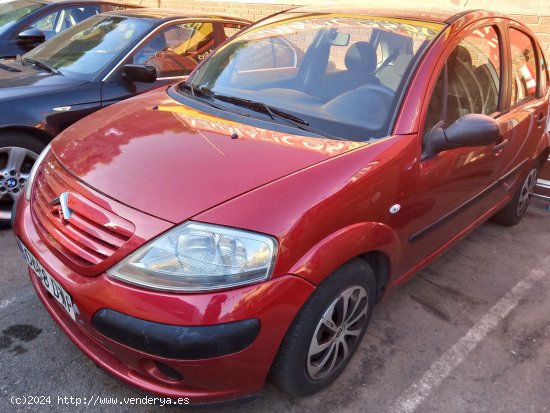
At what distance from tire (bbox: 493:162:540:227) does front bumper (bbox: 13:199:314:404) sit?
2.74 meters

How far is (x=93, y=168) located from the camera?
6.56ft

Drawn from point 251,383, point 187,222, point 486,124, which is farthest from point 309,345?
point 486,124

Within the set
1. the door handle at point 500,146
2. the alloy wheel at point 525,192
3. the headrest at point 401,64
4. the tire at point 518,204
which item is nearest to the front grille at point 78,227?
the headrest at point 401,64

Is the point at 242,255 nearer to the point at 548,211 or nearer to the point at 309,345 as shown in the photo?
the point at 309,345

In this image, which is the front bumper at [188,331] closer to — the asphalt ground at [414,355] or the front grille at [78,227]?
the front grille at [78,227]

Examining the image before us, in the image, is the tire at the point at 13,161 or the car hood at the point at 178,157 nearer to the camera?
the car hood at the point at 178,157

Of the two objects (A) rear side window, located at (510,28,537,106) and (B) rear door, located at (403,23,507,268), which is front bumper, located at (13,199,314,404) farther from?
(A) rear side window, located at (510,28,537,106)

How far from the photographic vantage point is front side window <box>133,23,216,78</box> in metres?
3.99

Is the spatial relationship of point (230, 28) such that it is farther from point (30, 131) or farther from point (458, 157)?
point (458, 157)

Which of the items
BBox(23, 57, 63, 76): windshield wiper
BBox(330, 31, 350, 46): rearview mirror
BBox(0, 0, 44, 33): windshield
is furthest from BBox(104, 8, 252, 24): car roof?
BBox(330, 31, 350, 46): rearview mirror

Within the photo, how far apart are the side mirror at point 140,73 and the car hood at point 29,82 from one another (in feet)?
1.12

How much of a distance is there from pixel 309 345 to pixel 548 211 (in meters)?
3.57

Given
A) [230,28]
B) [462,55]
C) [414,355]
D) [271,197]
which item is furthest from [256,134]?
[230,28]

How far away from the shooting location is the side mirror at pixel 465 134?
221cm
